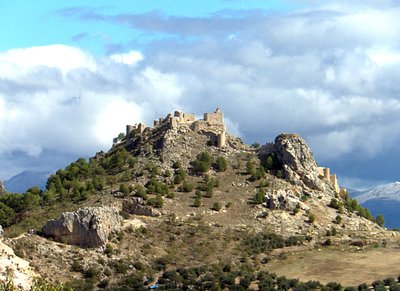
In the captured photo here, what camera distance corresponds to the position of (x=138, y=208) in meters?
129

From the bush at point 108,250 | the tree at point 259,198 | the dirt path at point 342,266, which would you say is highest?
the tree at point 259,198

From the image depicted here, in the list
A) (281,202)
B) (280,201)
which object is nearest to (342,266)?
(281,202)

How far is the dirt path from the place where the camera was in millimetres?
113812

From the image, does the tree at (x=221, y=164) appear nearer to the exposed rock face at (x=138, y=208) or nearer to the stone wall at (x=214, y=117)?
the stone wall at (x=214, y=117)

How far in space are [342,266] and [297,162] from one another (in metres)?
28.1

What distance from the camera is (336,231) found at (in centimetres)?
13225

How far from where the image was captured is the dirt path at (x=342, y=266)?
114 meters

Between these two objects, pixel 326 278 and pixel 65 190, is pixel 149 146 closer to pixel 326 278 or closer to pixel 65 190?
pixel 65 190

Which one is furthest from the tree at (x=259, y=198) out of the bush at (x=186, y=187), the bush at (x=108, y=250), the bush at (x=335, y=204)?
the bush at (x=108, y=250)

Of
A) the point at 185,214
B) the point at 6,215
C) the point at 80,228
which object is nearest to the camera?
the point at 80,228

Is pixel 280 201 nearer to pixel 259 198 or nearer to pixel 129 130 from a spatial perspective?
pixel 259 198

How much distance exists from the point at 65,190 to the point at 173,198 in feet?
51.8

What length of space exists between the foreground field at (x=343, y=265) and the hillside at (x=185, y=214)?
0.64 metres

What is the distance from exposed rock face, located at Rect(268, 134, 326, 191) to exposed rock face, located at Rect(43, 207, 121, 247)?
116ft
